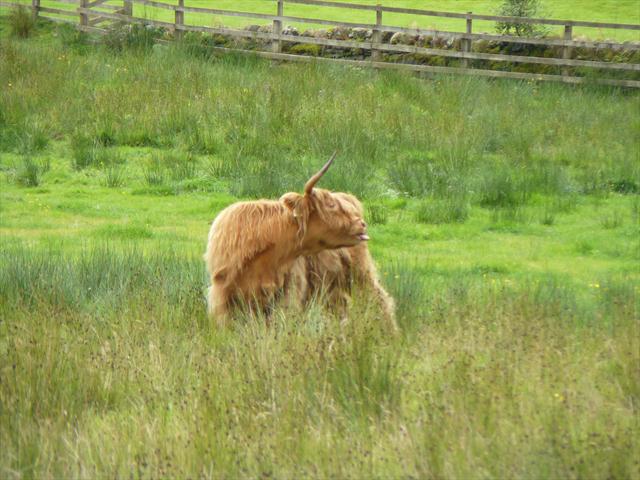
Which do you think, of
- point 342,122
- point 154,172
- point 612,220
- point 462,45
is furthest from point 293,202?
point 462,45

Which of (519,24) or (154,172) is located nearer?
(154,172)

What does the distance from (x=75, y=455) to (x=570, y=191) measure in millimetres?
8328

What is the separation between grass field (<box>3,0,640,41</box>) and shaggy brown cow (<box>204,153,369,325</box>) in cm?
2052

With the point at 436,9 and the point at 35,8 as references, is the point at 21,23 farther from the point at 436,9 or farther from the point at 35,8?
the point at 436,9

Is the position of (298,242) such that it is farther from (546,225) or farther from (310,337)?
(546,225)

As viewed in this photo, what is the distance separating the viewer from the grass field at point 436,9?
87.8ft

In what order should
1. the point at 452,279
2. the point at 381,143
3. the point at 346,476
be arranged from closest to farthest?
the point at 346,476 → the point at 452,279 → the point at 381,143

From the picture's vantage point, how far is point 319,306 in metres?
5.65

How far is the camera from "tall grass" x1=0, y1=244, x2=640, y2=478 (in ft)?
12.9

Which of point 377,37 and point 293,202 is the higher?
point 377,37

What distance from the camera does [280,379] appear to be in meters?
4.75

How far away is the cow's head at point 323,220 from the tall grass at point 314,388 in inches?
15.9

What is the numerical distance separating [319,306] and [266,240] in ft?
1.53

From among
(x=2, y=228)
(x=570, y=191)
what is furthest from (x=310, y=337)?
(x=570, y=191)
